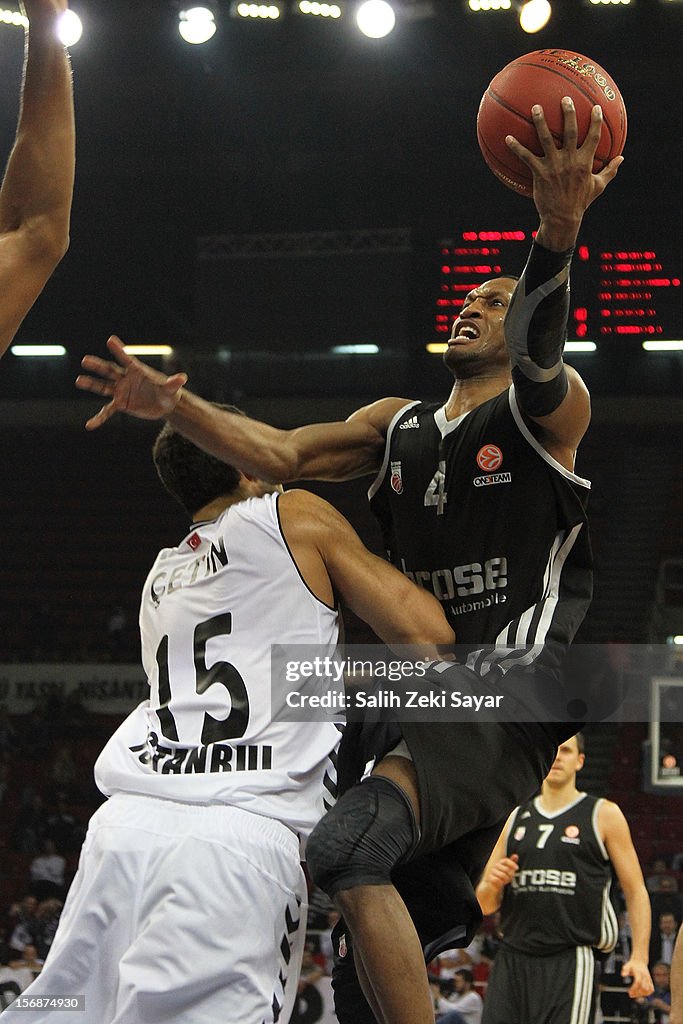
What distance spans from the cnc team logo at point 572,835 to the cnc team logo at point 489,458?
117 inches

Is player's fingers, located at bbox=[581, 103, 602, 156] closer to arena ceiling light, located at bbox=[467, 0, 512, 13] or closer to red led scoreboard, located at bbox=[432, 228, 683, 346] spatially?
red led scoreboard, located at bbox=[432, 228, 683, 346]

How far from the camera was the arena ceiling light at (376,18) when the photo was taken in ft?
27.0

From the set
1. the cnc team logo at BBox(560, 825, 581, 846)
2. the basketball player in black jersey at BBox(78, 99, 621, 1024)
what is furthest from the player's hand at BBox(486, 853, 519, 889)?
the basketball player in black jersey at BBox(78, 99, 621, 1024)

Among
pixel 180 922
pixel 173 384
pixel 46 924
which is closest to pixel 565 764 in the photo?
pixel 173 384

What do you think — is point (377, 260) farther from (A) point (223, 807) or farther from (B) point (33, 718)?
(A) point (223, 807)

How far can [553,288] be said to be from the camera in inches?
121

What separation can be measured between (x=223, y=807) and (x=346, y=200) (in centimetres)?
837

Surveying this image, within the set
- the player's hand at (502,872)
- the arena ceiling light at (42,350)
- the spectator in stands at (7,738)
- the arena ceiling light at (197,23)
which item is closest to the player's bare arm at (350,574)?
the player's hand at (502,872)

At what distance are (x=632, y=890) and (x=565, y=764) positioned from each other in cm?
65

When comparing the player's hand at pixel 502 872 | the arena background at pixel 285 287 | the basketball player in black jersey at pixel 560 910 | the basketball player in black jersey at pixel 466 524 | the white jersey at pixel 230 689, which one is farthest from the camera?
the arena background at pixel 285 287

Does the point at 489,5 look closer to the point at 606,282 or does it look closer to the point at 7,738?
the point at 606,282

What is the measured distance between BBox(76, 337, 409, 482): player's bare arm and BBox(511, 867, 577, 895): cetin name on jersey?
2.77 metres

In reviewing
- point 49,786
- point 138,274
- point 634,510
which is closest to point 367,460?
point 138,274

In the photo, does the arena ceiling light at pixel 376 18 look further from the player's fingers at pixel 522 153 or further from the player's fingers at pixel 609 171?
the player's fingers at pixel 522 153
